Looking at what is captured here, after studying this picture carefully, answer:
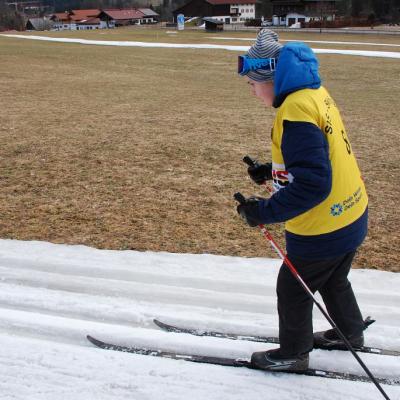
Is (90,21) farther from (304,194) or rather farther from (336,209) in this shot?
(304,194)

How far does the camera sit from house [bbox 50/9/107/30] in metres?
101

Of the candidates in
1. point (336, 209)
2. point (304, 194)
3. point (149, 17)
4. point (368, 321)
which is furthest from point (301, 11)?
point (304, 194)

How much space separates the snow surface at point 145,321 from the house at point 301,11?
69990 mm

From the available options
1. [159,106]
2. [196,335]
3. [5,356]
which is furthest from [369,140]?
[5,356]

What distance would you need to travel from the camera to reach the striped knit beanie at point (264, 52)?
2.46 m

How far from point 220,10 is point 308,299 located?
8650cm

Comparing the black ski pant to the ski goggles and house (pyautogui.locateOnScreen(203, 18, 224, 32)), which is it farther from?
house (pyautogui.locateOnScreen(203, 18, 224, 32))

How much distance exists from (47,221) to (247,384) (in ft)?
10.3

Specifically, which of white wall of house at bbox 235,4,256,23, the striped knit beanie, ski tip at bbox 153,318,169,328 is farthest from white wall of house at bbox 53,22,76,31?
the striped knit beanie

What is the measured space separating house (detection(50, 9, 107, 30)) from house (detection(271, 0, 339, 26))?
39.5m

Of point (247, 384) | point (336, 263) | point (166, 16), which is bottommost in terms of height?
point (247, 384)

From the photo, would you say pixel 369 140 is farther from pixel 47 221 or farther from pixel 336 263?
pixel 336 263

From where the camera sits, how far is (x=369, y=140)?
28.8 ft

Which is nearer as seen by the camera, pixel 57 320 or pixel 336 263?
pixel 336 263
